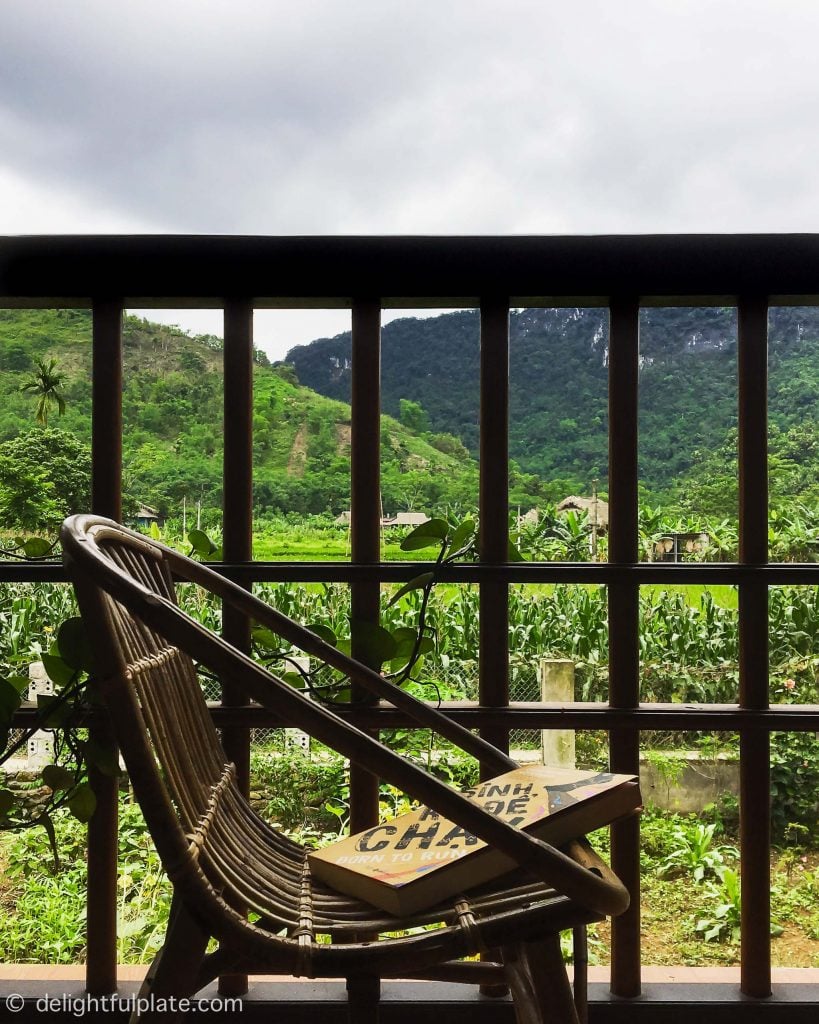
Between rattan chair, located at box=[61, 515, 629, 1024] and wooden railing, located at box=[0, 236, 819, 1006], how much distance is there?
11.6 inches

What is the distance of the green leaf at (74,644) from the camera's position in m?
0.85

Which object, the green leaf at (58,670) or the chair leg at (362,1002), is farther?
the green leaf at (58,670)

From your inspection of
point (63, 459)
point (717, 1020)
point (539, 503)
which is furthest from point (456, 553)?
point (63, 459)

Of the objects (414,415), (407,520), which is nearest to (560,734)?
(407,520)

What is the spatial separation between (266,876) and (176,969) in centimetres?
11

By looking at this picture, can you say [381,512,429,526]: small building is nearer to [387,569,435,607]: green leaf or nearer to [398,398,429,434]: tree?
[387,569,435,607]: green leaf

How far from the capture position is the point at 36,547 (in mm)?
966

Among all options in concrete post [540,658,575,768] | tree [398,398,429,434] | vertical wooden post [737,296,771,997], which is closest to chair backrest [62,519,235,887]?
vertical wooden post [737,296,771,997]

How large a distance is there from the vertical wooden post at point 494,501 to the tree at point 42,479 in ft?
15.7

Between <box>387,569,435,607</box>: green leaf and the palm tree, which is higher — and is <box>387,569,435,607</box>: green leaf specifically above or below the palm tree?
below

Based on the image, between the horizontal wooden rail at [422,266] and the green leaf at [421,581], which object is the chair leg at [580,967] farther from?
the horizontal wooden rail at [422,266]

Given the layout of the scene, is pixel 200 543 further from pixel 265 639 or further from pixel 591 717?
pixel 591 717

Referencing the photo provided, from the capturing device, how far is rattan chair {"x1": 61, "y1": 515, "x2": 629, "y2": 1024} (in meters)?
0.52

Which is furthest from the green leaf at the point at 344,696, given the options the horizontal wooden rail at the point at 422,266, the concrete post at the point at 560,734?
the concrete post at the point at 560,734
